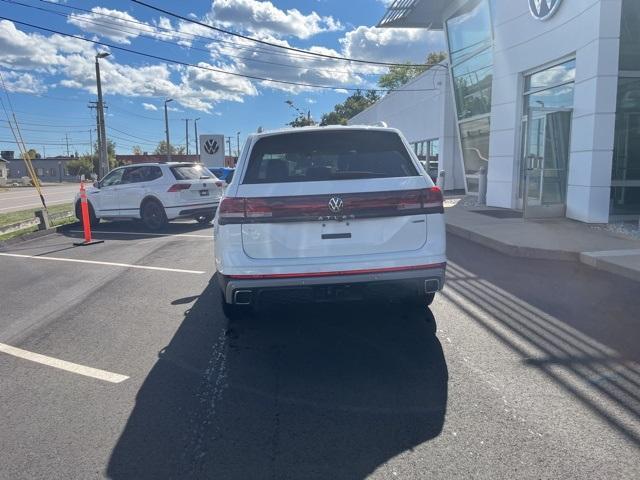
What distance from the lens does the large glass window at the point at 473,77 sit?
56.0 feet

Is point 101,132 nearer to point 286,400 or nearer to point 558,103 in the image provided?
point 558,103

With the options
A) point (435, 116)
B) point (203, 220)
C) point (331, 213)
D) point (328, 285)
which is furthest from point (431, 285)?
point (435, 116)

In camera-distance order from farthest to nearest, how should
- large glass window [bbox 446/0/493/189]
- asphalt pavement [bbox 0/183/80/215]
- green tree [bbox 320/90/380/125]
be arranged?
green tree [bbox 320/90/380/125] → asphalt pavement [bbox 0/183/80/215] → large glass window [bbox 446/0/493/189]

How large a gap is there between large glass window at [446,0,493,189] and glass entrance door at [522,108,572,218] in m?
4.89

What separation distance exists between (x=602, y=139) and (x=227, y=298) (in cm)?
955

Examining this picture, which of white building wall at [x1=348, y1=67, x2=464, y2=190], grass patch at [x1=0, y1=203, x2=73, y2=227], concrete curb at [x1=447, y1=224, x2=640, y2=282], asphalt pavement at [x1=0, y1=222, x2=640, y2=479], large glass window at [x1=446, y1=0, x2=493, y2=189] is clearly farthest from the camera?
white building wall at [x1=348, y1=67, x2=464, y2=190]

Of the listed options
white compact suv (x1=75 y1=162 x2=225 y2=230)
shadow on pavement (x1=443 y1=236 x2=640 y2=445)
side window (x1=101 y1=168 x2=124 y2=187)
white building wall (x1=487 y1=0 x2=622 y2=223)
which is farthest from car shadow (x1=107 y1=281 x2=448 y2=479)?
side window (x1=101 y1=168 x2=124 y2=187)

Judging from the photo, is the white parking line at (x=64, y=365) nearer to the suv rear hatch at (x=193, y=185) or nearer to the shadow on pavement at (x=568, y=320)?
the shadow on pavement at (x=568, y=320)

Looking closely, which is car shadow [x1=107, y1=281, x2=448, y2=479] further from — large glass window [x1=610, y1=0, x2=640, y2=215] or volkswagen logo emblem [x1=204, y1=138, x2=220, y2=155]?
volkswagen logo emblem [x1=204, y1=138, x2=220, y2=155]

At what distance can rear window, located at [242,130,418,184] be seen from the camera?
4.60 metres

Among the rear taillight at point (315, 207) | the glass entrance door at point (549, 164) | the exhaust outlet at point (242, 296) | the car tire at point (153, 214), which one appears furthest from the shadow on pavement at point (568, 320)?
the car tire at point (153, 214)

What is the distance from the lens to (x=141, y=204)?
13.5 meters

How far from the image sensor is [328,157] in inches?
193

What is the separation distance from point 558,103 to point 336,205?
414 inches
